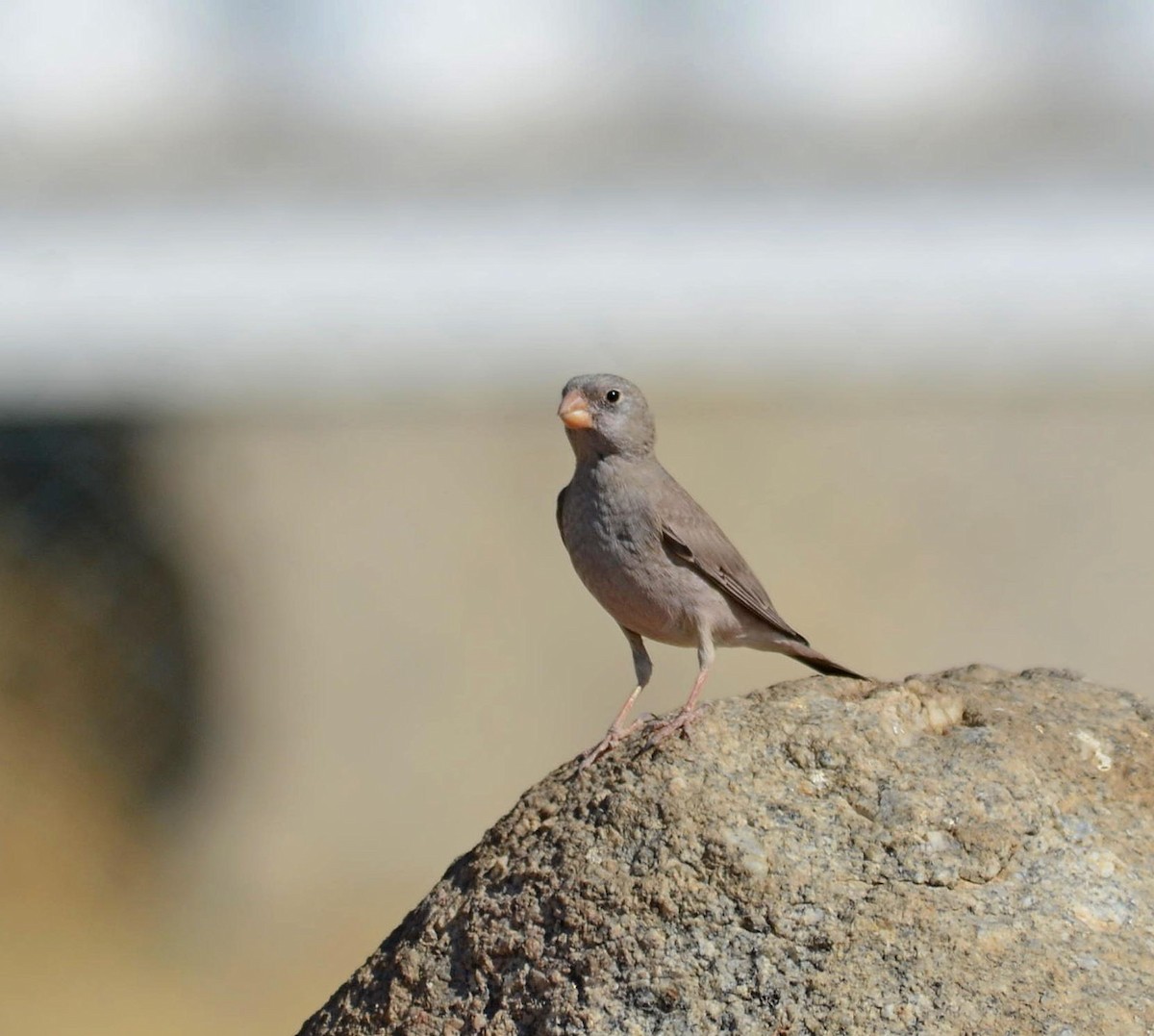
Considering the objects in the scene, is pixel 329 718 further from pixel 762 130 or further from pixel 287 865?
pixel 762 130

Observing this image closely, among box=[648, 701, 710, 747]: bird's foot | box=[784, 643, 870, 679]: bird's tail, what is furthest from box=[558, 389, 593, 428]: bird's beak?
box=[648, 701, 710, 747]: bird's foot

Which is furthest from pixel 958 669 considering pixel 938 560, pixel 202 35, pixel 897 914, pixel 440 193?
pixel 202 35

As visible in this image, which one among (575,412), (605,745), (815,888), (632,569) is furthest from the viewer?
(575,412)

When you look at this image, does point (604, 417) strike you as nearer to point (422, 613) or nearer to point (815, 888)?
point (815, 888)

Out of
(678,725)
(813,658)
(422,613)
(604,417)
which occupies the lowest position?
(422,613)

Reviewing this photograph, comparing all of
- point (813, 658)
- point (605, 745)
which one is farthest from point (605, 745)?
point (813, 658)

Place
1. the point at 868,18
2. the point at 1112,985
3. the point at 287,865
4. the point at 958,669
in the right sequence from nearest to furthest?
the point at 1112,985 → the point at 958,669 → the point at 868,18 → the point at 287,865

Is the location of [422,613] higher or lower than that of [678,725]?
lower
